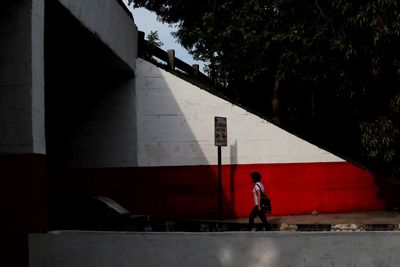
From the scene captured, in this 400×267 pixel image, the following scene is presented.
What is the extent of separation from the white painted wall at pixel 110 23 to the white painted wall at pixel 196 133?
1.11 metres

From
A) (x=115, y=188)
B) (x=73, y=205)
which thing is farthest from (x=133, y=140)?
(x=73, y=205)

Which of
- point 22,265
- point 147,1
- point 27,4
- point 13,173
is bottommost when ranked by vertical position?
point 22,265

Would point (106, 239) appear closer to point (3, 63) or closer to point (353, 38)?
point (3, 63)

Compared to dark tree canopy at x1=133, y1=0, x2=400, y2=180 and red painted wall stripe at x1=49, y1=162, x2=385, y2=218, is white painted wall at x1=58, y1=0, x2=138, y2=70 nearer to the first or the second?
dark tree canopy at x1=133, y1=0, x2=400, y2=180

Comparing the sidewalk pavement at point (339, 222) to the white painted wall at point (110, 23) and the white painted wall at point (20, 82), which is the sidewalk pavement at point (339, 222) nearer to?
the white painted wall at point (110, 23)

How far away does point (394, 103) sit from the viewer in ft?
46.8

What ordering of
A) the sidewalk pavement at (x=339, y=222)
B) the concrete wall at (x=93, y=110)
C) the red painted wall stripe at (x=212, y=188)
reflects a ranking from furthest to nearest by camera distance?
1. the red painted wall stripe at (x=212, y=188)
2. the concrete wall at (x=93, y=110)
3. the sidewalk pavement at (x=339, y=222)

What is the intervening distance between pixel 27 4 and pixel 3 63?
901 mm

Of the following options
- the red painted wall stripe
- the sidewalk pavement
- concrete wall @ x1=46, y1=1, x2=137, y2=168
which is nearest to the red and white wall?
the red painted wall stripe

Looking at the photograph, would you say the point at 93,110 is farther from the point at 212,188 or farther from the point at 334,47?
the point at 334,47

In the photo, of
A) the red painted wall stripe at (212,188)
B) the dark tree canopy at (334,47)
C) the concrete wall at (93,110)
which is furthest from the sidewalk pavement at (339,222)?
the concrete wall at (93,110)

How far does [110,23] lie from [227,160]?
5.07 m

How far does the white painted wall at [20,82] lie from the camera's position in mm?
7570

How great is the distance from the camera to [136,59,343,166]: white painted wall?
51.2ft
